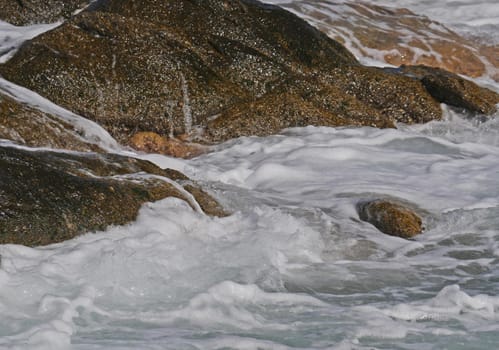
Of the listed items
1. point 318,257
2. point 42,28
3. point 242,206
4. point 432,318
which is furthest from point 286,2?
point 432,318

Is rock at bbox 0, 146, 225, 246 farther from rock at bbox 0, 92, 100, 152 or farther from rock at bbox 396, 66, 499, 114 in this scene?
rock at bbox 396, 66, 499, 114

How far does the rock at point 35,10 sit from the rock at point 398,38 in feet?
21.3

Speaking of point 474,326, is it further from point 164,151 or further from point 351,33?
point 351,33

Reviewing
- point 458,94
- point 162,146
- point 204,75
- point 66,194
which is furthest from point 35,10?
point 66,194

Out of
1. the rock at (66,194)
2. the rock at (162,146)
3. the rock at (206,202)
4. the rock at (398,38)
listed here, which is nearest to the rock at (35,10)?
the rock at (162,146)

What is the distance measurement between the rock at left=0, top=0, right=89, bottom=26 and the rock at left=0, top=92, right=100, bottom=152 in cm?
463

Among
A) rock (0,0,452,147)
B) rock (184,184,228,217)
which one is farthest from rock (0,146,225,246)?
rock (0,0,452,147)

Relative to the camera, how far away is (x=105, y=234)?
5625mm

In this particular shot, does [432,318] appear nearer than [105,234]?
Yes

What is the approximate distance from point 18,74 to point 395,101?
16.9 feet

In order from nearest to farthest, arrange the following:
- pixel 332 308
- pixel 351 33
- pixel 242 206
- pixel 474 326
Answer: pixel 474 326 < pixel 332 308 < pixel 242 206 < pixel 351 33

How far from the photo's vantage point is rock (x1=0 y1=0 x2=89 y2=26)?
40.4 ft

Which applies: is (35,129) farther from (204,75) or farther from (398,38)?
(398,38)

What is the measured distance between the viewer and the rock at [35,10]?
1232cm
